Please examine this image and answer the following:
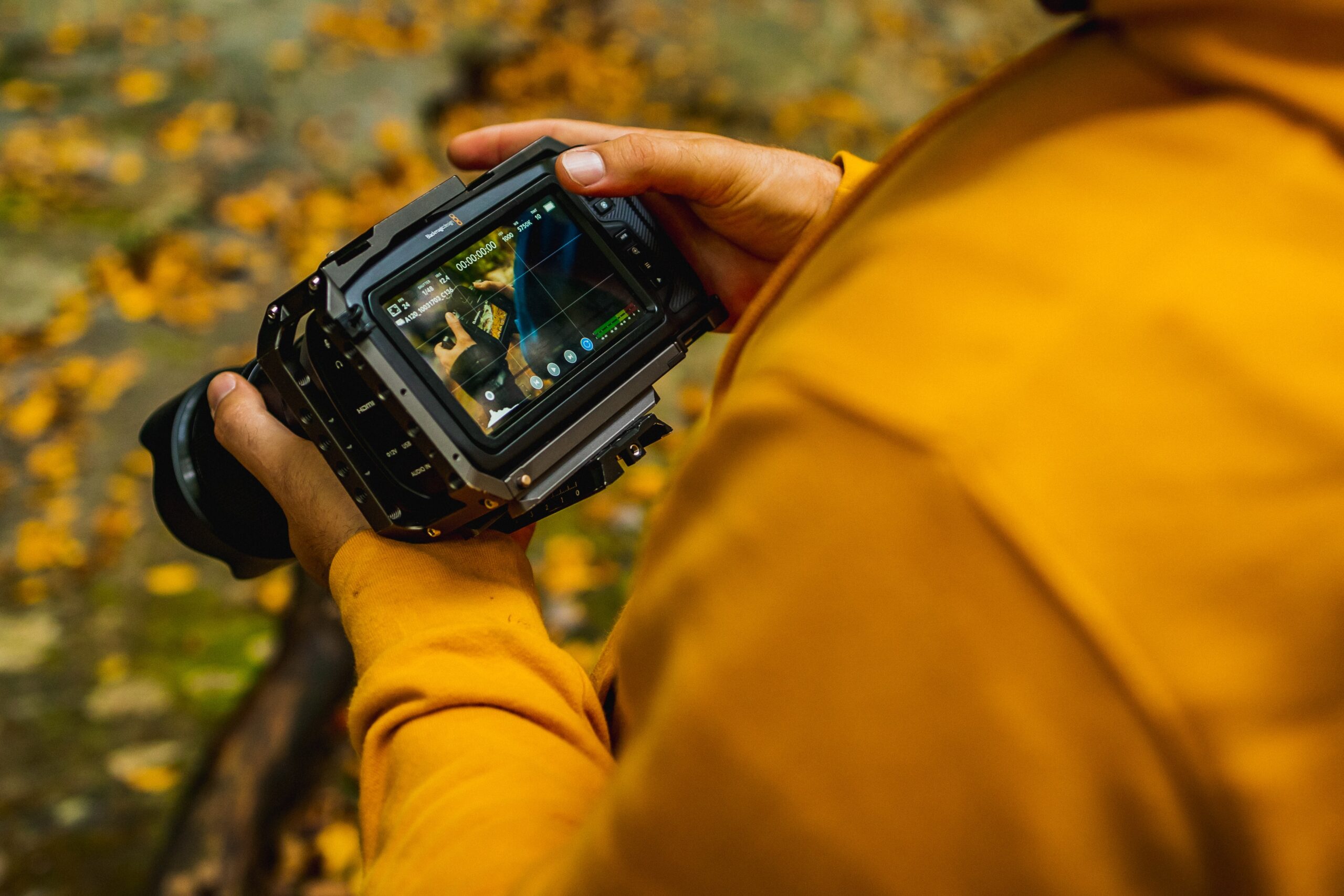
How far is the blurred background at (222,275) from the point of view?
6.29 ft

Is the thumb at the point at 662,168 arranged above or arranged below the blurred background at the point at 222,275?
above

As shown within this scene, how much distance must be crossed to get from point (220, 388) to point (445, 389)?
1.49 ft

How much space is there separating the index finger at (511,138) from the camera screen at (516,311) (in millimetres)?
298

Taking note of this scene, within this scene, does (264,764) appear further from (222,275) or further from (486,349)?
(222,275)

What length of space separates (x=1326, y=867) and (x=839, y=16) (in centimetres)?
412

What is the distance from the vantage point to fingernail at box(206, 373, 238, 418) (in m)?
1.35

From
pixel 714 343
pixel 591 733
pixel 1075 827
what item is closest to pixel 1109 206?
pixel 1075 827

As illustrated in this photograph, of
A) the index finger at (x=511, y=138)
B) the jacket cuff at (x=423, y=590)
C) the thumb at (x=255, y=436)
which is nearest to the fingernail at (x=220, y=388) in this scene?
the thumb at (x=255, y=436)

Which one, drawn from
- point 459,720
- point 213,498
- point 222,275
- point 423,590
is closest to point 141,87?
Result: point 222,275

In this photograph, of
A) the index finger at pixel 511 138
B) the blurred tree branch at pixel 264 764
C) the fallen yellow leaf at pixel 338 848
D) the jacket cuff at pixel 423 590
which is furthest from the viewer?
the fallen yellow leaf at pixel 338 848

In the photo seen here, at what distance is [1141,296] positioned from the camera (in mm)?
482

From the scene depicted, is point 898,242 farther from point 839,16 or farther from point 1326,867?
point 839,16

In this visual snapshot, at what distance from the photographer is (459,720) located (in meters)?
0.93
